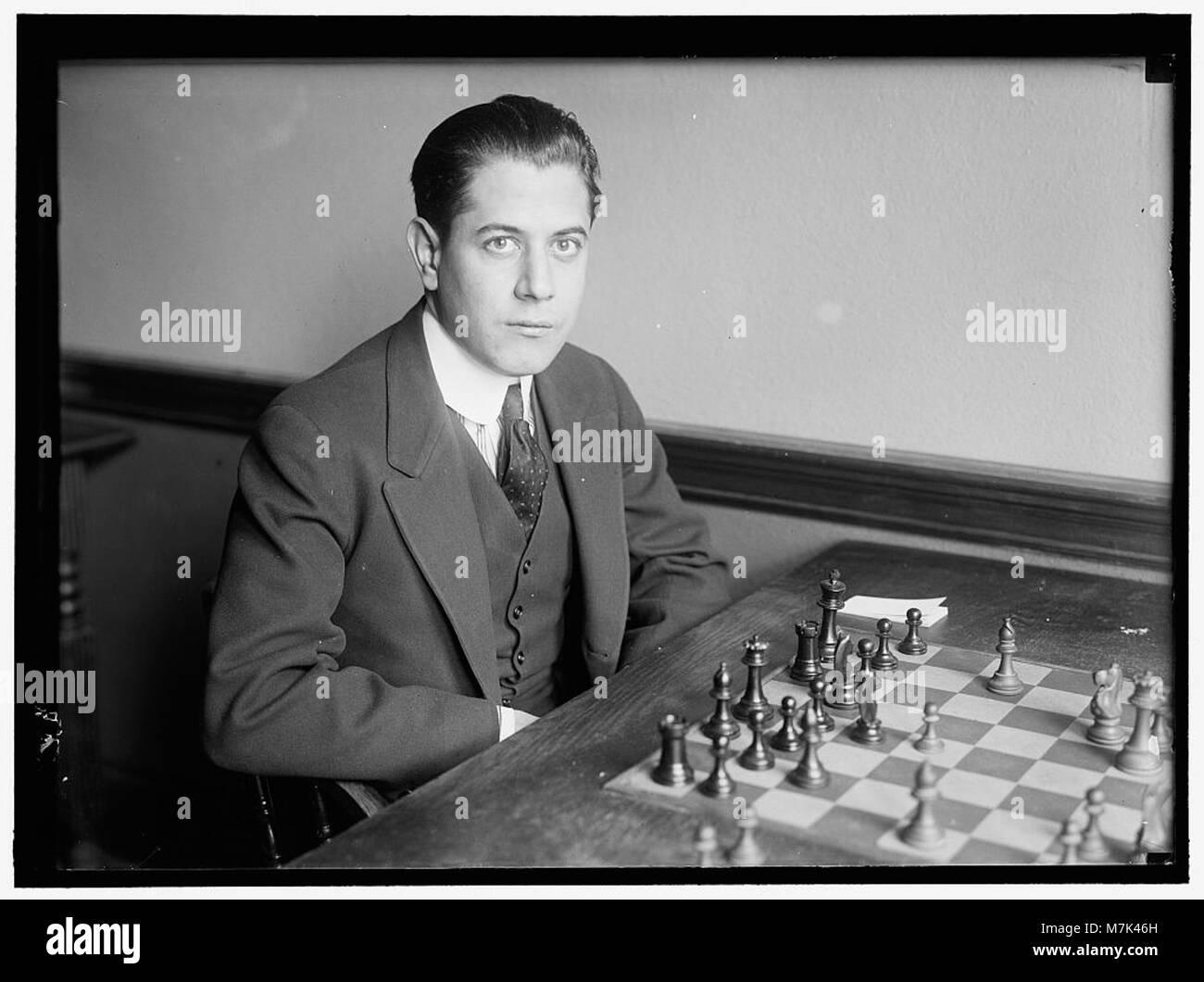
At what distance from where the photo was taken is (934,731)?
1.58 metres

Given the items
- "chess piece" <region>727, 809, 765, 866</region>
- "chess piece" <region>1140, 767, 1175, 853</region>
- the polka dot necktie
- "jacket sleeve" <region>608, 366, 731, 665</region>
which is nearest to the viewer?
"chess piece" <region>727, 809, 765, 866</region>

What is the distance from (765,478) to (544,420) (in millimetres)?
563

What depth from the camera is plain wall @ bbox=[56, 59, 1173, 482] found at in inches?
79.2

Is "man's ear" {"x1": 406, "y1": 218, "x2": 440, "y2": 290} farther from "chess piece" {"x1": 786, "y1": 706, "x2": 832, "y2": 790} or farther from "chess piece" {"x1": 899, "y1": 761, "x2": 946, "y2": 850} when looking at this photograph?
"chess piece" {"x1": 899, "y1": 761, "x2": 946, "y2": 850}

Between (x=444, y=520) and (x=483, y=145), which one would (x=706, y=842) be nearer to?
(x=444, y=520)

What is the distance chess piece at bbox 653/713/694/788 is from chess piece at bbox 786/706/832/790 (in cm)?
13

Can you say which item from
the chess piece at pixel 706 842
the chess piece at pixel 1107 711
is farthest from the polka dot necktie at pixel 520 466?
the chess piece at pixel 1107 711

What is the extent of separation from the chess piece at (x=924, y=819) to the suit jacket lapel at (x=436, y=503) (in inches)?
27.3

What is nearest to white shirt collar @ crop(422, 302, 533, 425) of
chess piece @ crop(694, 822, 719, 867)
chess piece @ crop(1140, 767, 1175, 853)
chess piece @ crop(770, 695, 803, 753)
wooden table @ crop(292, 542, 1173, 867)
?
wooden table @ crop(292, 542, 1173, 867)

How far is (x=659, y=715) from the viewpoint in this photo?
1.66 m

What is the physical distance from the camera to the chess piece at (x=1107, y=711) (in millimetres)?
1574

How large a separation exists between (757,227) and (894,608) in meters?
0.75

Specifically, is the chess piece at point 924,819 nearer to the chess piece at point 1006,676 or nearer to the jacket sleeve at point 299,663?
the chess piece at point 1006,676
